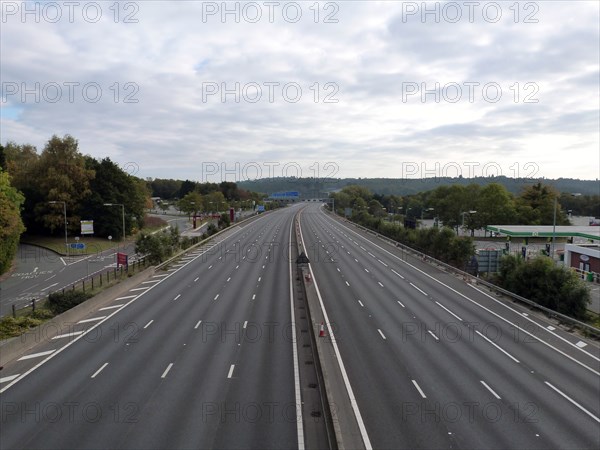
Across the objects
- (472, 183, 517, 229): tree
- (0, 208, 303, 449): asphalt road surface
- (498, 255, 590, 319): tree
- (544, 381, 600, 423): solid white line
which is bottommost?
(544, 381, 600, 423): solid white line

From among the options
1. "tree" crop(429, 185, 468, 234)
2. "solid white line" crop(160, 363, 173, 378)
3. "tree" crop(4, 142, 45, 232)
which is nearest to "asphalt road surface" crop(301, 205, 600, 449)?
"solid white line" crop(160, 363, 173, 378)

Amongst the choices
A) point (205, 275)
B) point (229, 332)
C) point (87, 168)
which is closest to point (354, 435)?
point (229, 332)

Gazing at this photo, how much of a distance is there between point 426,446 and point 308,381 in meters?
5.82

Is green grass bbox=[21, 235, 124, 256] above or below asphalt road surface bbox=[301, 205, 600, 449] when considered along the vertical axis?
above

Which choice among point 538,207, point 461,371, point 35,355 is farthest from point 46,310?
point 538,207

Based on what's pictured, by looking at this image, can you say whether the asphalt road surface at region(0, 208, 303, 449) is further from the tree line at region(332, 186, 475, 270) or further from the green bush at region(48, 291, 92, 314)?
the tree line at region(332, 186, 475, 270)

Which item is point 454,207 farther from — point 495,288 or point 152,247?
point 152,247

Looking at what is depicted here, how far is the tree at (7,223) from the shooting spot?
45.4 metres

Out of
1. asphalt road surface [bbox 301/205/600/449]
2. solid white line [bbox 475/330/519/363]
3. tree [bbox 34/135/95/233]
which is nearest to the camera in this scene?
asphalt road surface [bbox 301/205/600/449]

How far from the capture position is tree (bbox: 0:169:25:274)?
149 feet

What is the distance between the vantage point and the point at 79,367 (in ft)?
63.6

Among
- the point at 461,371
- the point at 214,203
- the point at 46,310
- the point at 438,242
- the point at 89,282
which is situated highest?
the point at 214,203

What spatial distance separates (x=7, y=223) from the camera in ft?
151

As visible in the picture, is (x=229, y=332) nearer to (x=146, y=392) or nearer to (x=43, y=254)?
(x=146, y=392)
